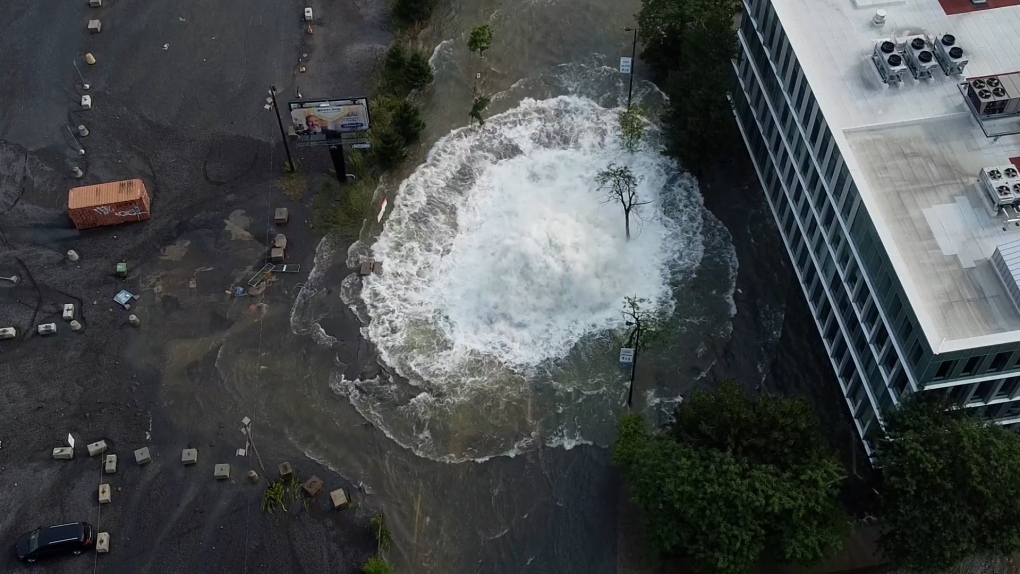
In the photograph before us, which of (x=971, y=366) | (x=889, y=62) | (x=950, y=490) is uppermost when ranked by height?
(x=889, y=62)

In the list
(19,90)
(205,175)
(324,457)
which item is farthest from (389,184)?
(19,90)

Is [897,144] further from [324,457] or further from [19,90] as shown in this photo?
[19,90]

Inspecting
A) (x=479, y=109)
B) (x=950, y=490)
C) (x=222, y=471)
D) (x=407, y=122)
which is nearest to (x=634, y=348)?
(x=950, y=490)

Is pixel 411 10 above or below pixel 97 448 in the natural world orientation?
above

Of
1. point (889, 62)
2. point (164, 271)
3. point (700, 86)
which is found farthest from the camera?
point (164, 271)

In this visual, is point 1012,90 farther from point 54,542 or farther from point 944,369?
point 54,542

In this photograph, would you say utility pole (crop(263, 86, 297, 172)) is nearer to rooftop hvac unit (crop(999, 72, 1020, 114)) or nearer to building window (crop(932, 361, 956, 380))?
building window (crop(932, 361, 956, 380))

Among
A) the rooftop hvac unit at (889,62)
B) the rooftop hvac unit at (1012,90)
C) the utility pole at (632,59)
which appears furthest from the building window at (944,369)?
the utility pole at (632,59)
